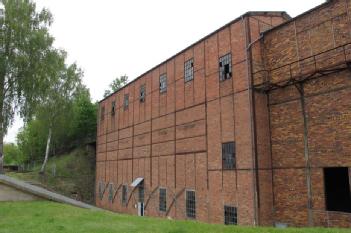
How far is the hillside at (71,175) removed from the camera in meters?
36.3

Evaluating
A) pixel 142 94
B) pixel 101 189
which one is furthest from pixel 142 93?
pixel 101 189

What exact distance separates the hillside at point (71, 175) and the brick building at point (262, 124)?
16028 mm

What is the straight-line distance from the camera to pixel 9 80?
20656 mm

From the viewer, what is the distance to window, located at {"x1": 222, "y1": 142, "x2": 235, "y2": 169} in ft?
56.2

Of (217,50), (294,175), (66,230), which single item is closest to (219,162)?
(294,175)

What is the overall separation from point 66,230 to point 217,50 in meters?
12.9

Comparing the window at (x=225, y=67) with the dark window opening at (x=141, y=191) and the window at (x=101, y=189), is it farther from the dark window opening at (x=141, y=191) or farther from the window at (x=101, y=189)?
the window at (x=101, y=189)

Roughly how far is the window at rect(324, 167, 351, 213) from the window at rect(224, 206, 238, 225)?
4426 mm

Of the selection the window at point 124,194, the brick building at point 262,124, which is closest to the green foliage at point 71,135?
the window at point 124,194

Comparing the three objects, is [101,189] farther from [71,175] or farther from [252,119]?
[252,119]

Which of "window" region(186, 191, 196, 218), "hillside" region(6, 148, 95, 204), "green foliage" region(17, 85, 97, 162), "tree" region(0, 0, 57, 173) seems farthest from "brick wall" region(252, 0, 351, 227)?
"green foliage" region(17, 85, 97, 162)

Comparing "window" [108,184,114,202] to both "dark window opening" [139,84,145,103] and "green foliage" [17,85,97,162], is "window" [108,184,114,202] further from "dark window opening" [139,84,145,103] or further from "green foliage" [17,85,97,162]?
"green foliage" [17,85,97,162]

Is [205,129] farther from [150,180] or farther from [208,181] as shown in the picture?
[150,180]

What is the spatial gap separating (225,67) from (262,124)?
393 cm
